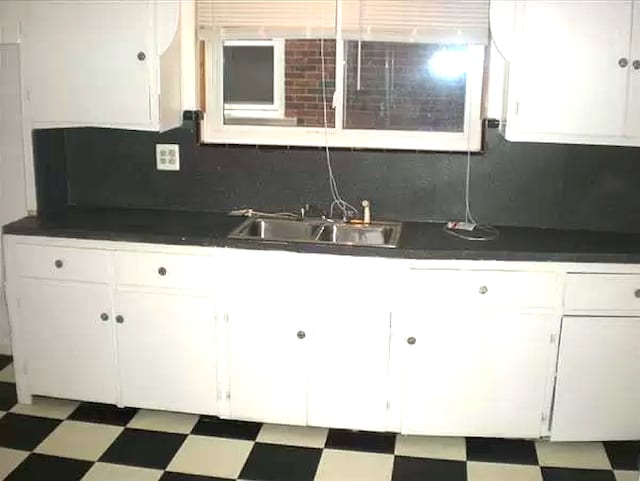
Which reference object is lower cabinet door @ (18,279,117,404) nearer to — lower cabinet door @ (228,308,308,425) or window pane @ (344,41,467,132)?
lower cabinet door @ (228,308,308,425)

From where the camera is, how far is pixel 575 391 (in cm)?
303

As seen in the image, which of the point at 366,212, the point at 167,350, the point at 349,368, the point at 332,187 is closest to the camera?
the point at 349,368

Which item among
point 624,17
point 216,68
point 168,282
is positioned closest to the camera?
point 624,17

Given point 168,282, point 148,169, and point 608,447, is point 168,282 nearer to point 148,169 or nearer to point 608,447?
point 148,169

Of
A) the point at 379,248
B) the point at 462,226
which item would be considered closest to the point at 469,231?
the point at 462,226

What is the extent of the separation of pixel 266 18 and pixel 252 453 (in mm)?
1796

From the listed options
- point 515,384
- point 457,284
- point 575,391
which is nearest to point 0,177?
point 457,284

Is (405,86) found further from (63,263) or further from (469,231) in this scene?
(63,263)

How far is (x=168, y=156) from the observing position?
3562mm

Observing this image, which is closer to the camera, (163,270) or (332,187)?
(163,270)

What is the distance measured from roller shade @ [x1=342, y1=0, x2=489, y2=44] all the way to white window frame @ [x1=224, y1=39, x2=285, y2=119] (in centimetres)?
33

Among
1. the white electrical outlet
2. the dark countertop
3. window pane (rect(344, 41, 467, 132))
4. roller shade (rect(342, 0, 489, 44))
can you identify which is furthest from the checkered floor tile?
roller shade (rect(342, 0, 489, 44))

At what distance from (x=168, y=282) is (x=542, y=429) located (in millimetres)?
1565

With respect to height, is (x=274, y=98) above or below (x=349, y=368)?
above
